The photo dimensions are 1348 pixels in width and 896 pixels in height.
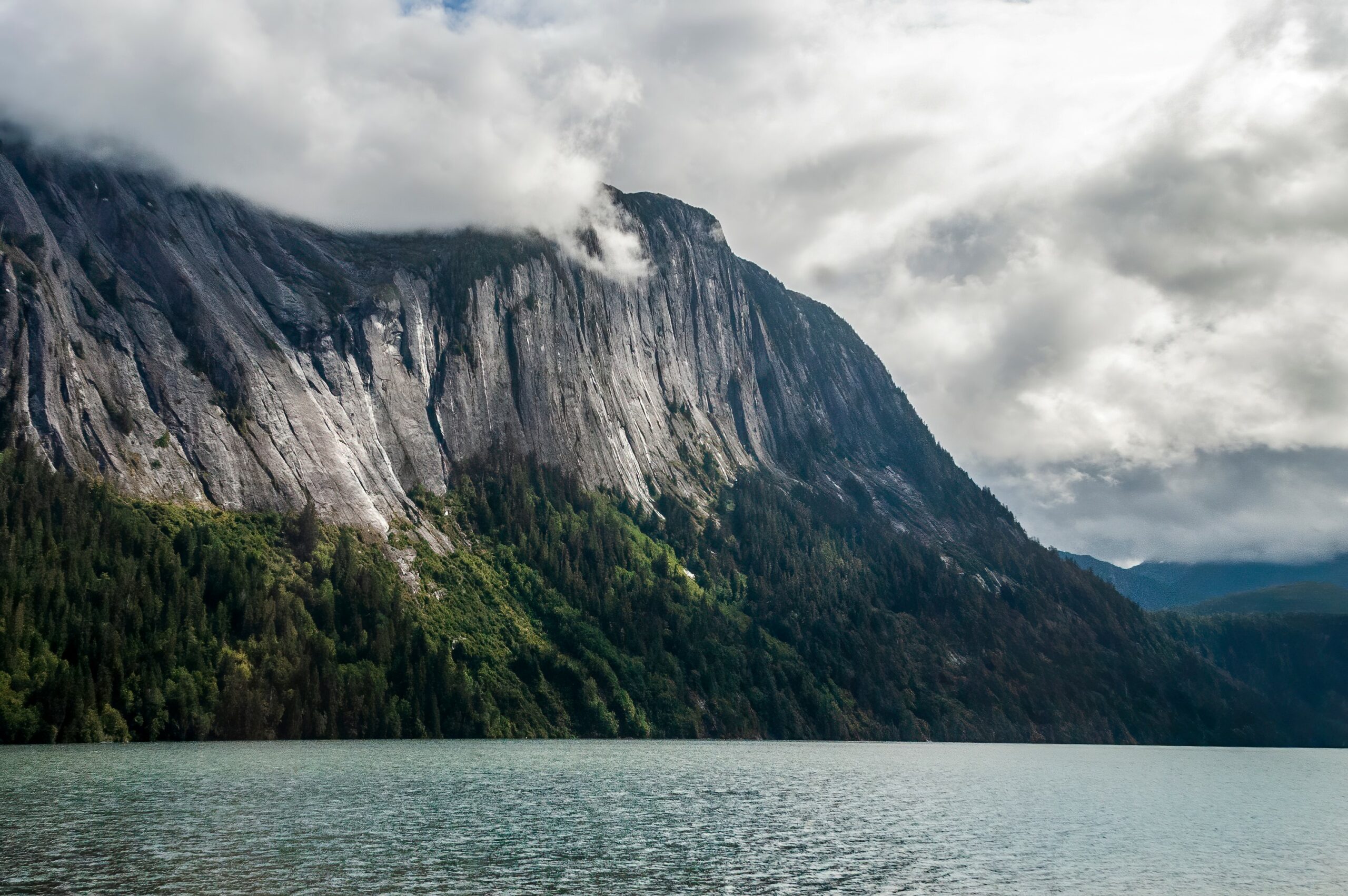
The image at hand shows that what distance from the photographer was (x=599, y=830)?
223 ft

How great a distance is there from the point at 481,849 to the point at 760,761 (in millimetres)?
98880

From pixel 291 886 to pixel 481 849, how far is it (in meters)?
14.2

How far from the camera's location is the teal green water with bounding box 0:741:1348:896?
50438 millimetres

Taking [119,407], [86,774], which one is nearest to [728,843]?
[86,774]

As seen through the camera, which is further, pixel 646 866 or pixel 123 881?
pixel 646 866

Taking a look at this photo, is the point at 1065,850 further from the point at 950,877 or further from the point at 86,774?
the point at 86,774

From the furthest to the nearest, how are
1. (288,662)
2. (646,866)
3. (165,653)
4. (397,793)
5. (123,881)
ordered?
(288,662)
(165,653)
(397,793)
(646,866)
(123,881)

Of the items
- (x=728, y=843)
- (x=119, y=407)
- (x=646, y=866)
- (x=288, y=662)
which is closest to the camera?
(x=646, y=866)

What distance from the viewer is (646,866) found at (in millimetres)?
55375

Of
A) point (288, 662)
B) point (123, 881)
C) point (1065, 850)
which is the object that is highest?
point (288, 662)

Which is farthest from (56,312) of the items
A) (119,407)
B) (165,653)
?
(165,653)

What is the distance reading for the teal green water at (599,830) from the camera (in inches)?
1986

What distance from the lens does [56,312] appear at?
199m

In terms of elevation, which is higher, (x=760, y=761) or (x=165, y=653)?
(x=165, y=653)
